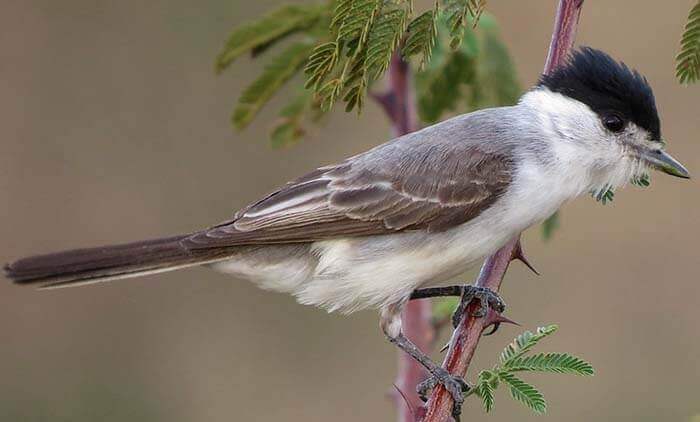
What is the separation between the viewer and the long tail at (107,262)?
3.92 m

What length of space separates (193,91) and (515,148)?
491 cm

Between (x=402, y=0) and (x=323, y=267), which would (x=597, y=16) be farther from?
(x=402, y=0)

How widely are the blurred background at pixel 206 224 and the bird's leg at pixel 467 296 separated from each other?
318cm

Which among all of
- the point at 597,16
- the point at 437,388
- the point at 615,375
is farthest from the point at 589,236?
the point at 437,388

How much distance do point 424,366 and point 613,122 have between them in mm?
1113

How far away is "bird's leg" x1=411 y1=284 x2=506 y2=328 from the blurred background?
3.18 meters

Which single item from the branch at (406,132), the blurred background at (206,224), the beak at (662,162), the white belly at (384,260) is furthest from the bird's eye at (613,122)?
the blurred background at (206,224)

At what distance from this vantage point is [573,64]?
154 inches

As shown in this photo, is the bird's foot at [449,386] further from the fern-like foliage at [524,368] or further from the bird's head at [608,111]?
the bird's head at [608,111]

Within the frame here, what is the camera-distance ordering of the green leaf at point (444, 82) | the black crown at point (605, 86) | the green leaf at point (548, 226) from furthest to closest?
the green leaf at point (548, 226) → the green leaf at point (444, 82) → the black crown at point (605, 86)

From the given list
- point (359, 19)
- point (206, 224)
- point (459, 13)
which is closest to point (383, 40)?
point (359, 19)

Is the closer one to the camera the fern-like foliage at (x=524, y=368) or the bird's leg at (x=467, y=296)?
the fern-like foliage at (x=524, y=368)

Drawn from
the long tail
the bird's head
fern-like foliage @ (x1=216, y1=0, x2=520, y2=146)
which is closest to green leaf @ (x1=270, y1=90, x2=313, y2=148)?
fern-like foliage @ (x1=216, y1=0, x2=520, y2=146)

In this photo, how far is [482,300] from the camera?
3725 millimetres
